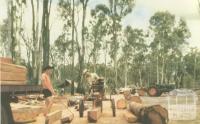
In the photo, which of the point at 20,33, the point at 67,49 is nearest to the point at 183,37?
the point at 20,33

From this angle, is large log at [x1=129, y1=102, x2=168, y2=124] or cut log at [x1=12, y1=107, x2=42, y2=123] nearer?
large log at [x1=129, y1=102, x2=168, y2=124]

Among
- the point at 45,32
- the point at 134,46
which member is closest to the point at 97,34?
the point at 134,46

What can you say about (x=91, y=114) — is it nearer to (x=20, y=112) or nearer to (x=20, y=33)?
(x=20, y=112)

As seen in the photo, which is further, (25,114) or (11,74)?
(25,114)

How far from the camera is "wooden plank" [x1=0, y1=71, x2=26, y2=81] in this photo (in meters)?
7.34

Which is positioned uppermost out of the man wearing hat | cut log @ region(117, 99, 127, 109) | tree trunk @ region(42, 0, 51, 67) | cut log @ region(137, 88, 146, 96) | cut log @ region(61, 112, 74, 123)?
tree trunk @ region(42, 0, 51, 67)

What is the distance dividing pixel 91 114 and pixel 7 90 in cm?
395

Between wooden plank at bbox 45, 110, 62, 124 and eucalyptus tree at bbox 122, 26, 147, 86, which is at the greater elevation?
eucalyptus tree at bbox 122, 26, 147, 86

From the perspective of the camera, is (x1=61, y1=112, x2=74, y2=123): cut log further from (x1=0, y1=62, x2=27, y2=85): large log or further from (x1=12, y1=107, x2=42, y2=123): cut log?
(x1=0, y1=62, x2=27, y2=85): large log

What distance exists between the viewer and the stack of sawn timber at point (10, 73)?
732cm

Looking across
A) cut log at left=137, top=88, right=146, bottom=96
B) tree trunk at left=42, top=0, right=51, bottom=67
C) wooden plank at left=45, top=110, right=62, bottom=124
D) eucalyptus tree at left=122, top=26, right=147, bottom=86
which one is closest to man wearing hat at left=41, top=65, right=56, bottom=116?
wooden plank at left=45, top=110, right=62, bottom=124

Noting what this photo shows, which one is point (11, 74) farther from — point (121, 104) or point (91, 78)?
point (121, 104)

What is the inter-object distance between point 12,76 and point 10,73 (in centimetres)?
13

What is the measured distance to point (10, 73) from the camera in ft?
25.3
